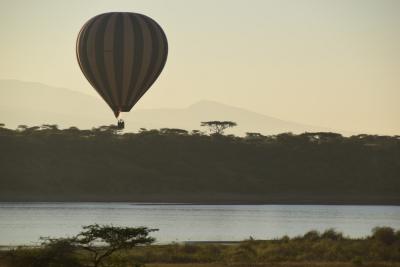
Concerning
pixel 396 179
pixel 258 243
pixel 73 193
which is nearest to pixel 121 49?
pixel 258 243

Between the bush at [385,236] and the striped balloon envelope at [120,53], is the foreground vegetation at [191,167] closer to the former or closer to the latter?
the striped balloon envelope at [120,53]

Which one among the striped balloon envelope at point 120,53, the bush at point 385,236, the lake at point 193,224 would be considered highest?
the striped balloon envelope at point 120,53

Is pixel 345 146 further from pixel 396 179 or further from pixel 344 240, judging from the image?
pixel 344 240

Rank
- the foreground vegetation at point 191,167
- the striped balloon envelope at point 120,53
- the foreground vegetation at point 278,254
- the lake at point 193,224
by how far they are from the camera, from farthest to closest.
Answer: the foreground vegetation at point 191,167
the lake at point 193,224
the striped balloon envelope at point 120,53
the foreground vegetation at point 278,254

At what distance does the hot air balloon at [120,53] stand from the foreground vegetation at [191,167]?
3955 inches

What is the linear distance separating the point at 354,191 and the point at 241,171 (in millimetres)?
16526

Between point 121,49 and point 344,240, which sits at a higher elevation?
point 121,49

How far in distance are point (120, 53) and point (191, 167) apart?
114m

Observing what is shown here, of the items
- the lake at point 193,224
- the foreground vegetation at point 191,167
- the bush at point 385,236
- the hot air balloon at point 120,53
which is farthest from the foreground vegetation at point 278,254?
the foreground vegetation at point 191,167

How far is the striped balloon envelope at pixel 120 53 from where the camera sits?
209ft

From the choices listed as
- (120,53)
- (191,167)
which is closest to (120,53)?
(120,53)

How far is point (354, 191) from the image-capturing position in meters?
175

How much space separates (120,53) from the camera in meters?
63.9

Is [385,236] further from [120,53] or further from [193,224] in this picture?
[193,224]
